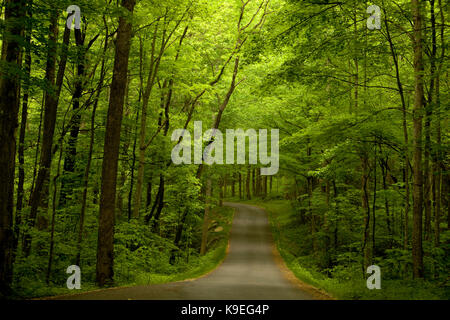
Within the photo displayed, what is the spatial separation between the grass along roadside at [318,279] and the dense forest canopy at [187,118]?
1.09 feet

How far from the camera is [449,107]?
8.69 meters

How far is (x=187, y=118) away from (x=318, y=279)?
11.4 m

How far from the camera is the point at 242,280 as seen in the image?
41.8ft

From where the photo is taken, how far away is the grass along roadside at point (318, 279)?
754 centimetres

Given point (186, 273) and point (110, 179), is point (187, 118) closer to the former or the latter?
point (186, 273)

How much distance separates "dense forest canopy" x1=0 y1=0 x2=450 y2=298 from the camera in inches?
356

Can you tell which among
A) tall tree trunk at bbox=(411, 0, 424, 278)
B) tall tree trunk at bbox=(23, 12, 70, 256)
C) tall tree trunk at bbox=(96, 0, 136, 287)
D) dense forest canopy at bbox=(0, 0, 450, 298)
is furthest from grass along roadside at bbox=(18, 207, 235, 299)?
tall tree trunk at bbox=(411, 0, 424, 278)

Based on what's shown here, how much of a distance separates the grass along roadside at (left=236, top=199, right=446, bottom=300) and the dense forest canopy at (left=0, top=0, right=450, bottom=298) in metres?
0.33

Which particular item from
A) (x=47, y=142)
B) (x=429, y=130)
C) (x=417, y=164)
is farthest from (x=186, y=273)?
(x=429, y=130)

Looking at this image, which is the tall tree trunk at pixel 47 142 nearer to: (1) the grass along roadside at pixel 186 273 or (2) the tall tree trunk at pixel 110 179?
(2) the tall tree trunk at pixel 110 179
